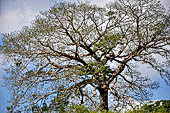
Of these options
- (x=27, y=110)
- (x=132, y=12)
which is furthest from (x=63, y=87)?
(x=132, y=12)

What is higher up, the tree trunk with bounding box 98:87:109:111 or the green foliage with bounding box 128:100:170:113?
the tree trunk with bounding box 98:87:109:111

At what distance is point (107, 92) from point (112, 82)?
19.2 inches

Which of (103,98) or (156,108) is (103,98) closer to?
(103,98)

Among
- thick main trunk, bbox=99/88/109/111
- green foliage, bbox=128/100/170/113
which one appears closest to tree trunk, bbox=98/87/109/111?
thick main trunk, bbox=99/88/109/111

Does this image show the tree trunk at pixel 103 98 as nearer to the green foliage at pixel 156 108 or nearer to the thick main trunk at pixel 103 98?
the thick main trunk at pixel 103 98

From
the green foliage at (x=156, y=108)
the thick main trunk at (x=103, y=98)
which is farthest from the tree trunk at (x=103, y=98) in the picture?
the green foliage at (x=156, y=108)

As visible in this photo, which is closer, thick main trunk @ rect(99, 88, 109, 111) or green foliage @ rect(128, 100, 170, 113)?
green foliage @ rect(128, 100, 170, 113)

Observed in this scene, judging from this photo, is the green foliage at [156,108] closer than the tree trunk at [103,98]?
Yes

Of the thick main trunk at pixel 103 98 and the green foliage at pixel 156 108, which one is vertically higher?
the thick main trunk at pixel 103 98

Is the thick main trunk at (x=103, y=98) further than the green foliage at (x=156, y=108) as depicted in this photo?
Yes

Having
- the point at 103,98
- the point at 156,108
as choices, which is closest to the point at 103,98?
the point at 103,98

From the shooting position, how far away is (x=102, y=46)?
7.06 m

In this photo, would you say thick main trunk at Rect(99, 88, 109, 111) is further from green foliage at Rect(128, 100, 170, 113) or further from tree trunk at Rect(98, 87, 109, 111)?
green foliage at Rect(128, 100, 170, 113)

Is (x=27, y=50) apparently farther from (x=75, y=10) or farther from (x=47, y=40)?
(x=75, y=10)
